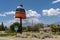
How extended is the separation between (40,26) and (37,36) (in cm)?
10754

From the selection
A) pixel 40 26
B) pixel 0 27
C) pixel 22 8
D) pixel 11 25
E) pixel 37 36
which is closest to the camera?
pixel 37 36

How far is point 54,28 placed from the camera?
126 m

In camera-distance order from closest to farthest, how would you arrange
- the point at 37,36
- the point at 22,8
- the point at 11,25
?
the point at 37,36, the point at 22,8, the point at 11,25

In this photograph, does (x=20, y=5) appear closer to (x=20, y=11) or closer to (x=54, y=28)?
(x=20, y=11)

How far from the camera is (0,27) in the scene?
142 metres

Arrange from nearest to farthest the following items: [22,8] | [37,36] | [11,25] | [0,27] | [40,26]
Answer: [37,36]
[22,8]
[11,25]
[0,27]
[40,26]

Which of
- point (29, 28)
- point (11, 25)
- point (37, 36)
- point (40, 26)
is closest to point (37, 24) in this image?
point (40, 26)

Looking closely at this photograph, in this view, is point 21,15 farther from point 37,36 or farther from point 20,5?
point 37,36

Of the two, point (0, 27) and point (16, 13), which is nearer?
point (16, 13)

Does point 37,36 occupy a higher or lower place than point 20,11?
lower

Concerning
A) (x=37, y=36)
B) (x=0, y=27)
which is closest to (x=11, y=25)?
(x=0, y=27)

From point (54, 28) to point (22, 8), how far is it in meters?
49.4

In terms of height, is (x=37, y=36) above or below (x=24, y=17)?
below

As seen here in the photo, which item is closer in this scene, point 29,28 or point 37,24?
point 29,28
